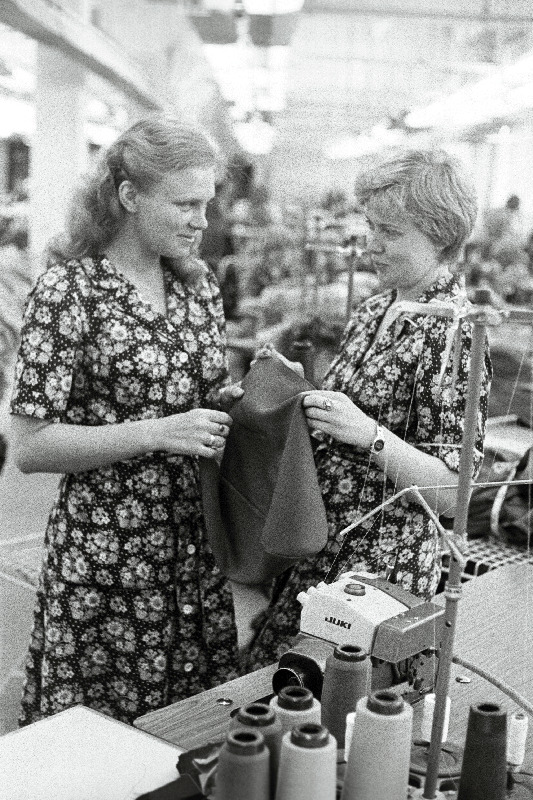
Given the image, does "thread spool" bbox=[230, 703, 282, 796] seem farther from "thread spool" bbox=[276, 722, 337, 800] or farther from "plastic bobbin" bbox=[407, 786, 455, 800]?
"plastic bobbin" bbox=[407, 786, 455, 800]

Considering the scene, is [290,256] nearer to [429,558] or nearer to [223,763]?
[429,558]

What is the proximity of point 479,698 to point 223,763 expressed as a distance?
0.72m

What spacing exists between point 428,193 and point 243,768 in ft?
3.73

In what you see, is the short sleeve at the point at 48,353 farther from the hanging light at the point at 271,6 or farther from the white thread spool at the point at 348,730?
the hanging light at the point at 271,6

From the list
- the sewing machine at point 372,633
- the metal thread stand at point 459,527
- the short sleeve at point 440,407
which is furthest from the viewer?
the short sleeve at point 440,407

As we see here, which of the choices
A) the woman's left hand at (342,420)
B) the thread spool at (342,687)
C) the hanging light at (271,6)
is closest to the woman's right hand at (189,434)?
the woman's left hand at (342,420)

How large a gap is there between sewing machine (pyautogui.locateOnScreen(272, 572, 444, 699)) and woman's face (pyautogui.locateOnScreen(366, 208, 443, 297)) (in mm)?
642

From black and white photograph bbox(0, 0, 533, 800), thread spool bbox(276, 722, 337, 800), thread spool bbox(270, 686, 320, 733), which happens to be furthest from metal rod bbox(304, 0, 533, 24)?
thread spool bbox(276, 722, 337, 800)

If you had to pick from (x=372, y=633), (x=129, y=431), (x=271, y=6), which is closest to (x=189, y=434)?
(x=129, y=431)

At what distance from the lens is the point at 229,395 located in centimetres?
201

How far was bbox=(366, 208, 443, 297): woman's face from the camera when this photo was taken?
1.88 meters

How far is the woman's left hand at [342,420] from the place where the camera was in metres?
1.78

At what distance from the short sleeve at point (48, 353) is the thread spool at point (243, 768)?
94 cm

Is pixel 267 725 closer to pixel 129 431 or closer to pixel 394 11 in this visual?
pixel 129 431
